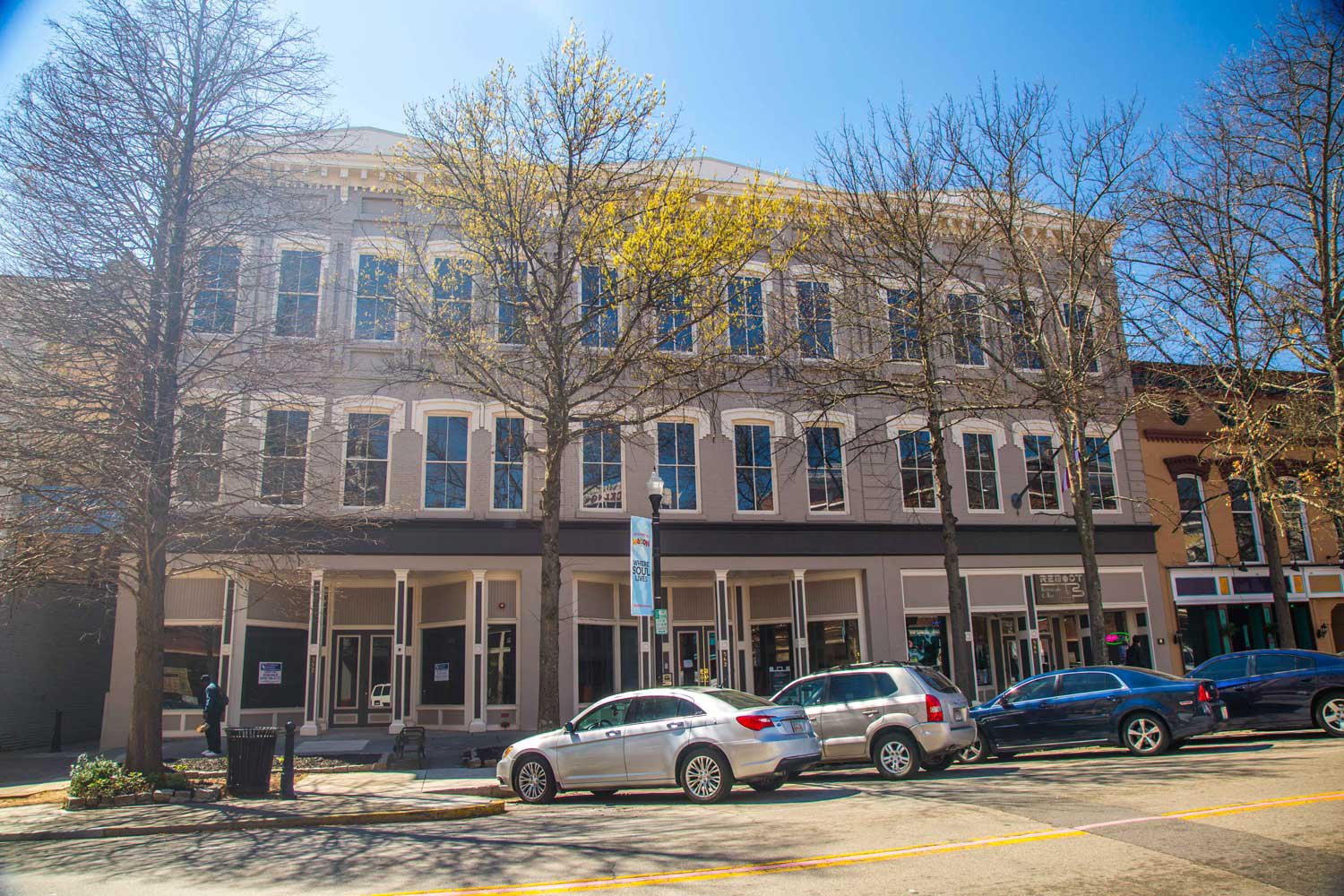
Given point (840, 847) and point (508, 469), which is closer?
point (840, 847)

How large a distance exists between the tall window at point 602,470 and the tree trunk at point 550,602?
610cm

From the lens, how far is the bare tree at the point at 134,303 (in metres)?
12.9

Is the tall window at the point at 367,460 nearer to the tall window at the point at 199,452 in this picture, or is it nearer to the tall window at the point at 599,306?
the tall window at the point at 599,306

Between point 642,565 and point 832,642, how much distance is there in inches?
395

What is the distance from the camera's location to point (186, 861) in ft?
29.3

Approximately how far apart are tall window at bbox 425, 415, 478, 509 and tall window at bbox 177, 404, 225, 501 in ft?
23.2

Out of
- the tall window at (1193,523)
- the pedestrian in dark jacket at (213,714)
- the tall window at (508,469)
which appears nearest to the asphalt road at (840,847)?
the pedestrian in dark jacket at (213,714)

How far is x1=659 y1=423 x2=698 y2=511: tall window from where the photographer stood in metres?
23.2

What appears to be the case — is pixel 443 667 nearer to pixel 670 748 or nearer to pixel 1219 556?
pixel 670 748

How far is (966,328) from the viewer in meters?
20.7

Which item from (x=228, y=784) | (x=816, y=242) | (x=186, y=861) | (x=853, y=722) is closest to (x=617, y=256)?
(x=816, y=242)

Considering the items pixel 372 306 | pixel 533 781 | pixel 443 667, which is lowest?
pixel 533 781

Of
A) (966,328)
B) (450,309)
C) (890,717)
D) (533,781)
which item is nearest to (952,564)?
(966,328)

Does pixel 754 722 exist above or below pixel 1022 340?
below
